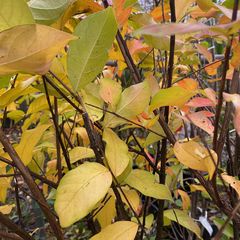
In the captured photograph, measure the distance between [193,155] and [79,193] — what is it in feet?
0.53

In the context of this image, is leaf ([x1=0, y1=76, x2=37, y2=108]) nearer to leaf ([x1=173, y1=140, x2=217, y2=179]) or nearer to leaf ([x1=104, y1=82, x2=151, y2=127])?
leaf ([x1=104, y1=82, x2=151, y2=127])

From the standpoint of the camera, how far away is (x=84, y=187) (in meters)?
0.41

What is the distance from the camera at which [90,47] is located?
0.46 metres

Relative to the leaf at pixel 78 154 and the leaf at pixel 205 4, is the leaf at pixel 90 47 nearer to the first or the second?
the leaf at pixel 205 4

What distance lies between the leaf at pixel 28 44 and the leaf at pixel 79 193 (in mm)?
143

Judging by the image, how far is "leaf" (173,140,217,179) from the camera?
46 cm

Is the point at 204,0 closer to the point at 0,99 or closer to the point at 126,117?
the point at 126,117

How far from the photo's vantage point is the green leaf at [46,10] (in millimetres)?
472

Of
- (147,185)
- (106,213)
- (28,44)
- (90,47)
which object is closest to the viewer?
(28,44)

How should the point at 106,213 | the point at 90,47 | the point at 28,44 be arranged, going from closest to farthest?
the point at 28,44, the point at 90,47, the point at 106,213

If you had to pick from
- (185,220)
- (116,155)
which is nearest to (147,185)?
(116,155)

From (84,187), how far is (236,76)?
0.29 meters

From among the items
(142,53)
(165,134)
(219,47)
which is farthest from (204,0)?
(219,47)

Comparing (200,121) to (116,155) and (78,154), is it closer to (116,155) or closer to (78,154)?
(116,155)
